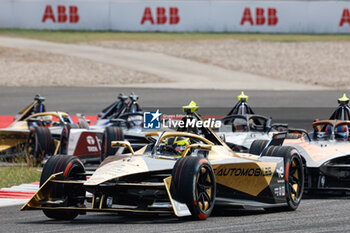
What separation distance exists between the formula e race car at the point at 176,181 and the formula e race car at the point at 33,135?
7.48 meters

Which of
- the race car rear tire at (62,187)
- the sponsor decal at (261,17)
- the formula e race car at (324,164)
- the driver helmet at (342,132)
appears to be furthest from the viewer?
the sponsor decal at (261,17)

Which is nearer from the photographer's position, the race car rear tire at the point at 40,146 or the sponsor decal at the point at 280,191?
the sponsor decal at the point at 280,191

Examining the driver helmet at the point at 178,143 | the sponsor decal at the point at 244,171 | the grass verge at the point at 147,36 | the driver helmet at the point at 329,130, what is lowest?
the sponsor decal at the point at 244,171

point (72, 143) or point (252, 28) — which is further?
point (252, 28)

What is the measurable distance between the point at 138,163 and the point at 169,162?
1.35ft

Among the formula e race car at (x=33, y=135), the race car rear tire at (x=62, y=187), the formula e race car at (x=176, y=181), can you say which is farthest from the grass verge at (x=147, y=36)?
the race car rear tire at (x=62, y=187)

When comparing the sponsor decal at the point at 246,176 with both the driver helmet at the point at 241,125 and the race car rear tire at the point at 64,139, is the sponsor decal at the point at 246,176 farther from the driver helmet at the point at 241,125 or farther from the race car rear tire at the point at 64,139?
the race car rear tire at the point at 64,139

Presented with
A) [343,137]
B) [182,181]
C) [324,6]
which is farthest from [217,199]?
[324,6]

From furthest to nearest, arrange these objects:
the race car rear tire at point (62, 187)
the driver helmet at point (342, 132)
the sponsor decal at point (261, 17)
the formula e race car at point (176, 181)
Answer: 1. the sponsor decal at point (261, 17)
2. the driver helmet at point (342, 132)
3. the race car rear tire at point (62, 187)
4. the formula e race car at point (176, 181)

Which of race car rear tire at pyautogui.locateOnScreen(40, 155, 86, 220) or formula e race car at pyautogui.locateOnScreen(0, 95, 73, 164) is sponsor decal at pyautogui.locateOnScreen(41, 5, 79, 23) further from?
race car rear tire at pyautogui.locateOnScreen(40, 155, 86, 220)

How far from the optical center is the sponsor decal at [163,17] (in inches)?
1929

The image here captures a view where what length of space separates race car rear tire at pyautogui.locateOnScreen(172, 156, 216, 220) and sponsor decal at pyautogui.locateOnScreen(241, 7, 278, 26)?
39.5 metres

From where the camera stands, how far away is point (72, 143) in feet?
59.9

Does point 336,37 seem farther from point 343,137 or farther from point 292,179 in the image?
point 292,179
